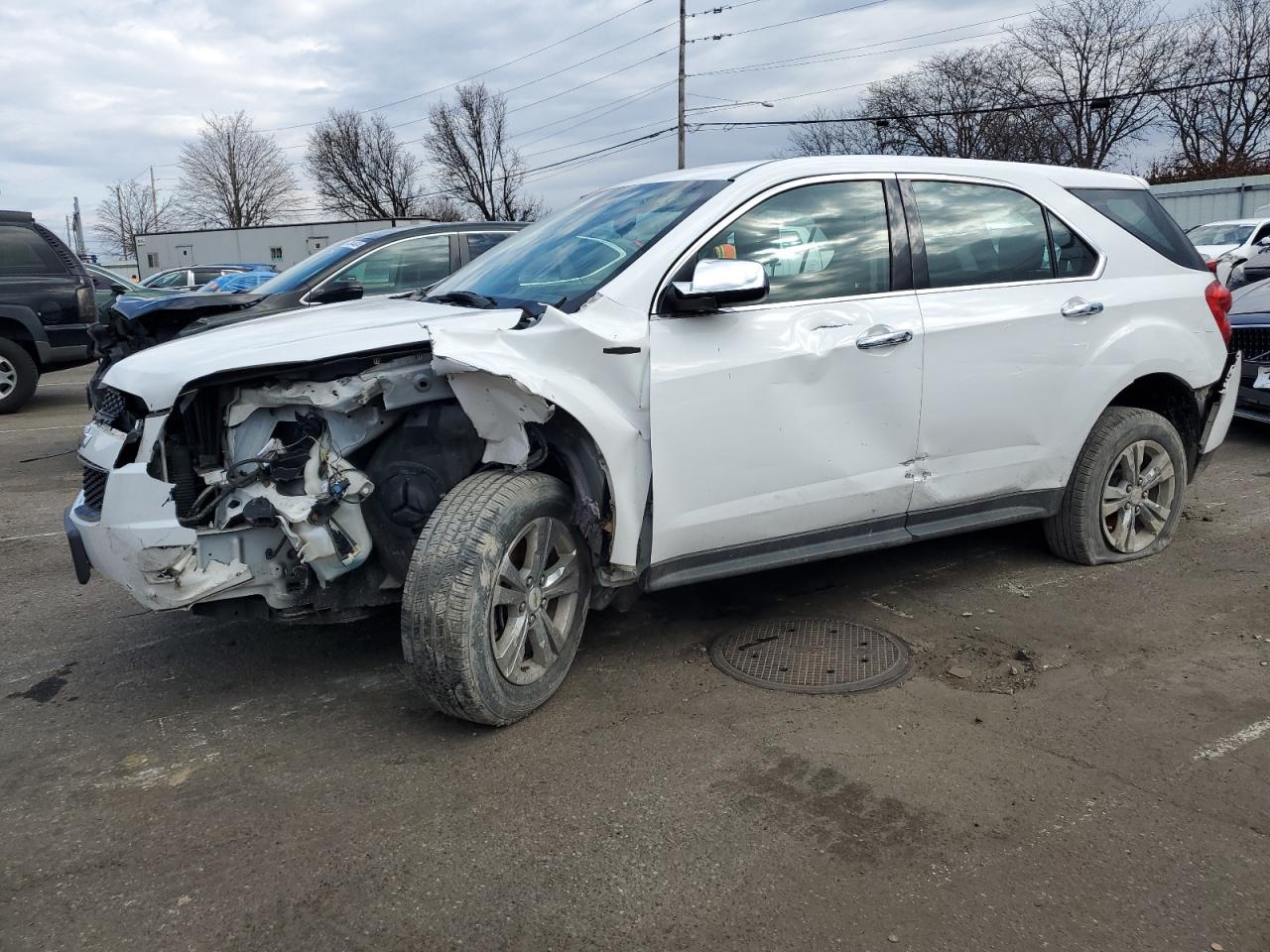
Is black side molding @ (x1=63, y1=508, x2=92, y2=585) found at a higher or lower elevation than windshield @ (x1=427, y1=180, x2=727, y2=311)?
lower

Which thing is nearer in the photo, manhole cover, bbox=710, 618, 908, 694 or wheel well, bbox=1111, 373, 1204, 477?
manhole cover, bbox=710, 618, 908, 694

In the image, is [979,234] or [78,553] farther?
[979,234]

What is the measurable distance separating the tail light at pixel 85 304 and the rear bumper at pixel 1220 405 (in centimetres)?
1101

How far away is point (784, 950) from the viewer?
234 centimetres

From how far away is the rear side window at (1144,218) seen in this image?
15.7ft

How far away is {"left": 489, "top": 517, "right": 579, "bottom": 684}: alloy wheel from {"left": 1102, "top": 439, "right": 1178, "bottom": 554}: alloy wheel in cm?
278

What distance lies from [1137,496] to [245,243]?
4300cm

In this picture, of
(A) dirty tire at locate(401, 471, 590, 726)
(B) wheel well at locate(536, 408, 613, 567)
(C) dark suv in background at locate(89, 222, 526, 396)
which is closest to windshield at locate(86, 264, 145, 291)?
(C) dark suv in background at locate(89, 222, 526, 396)

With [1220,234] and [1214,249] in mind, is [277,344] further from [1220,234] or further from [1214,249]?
[1220,234]

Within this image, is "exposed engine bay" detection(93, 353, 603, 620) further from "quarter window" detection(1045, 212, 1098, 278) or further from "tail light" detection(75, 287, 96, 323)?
"tail light" detection(75, 287, 96, 323)

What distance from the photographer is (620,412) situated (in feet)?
11.3

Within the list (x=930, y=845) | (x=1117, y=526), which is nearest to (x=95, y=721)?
(x=930, y=845)

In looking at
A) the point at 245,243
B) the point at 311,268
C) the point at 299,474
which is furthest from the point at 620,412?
the point at 245,243

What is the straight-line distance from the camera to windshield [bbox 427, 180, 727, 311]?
147 inches
